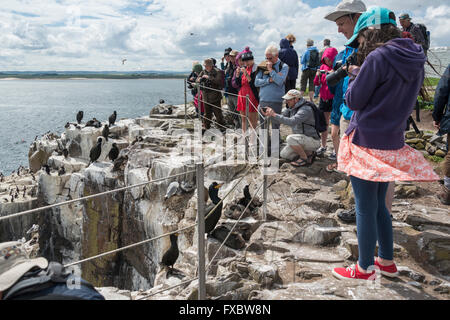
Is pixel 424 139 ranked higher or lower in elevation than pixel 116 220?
higher

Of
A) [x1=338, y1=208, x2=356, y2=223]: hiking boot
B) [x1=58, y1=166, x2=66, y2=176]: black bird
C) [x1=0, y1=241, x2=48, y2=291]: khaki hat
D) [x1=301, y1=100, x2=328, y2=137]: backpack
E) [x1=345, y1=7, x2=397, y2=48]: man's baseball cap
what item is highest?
[x1=345, y1=7, x2=397, y2=48]: man's baseball cap

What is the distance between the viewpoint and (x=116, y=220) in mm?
9273

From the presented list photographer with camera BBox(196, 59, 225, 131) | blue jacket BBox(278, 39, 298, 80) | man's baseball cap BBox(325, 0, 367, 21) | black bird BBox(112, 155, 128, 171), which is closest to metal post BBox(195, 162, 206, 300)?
man's baseball cap BBox(325, 0, 367, 21)

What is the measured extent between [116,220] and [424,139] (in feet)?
25.7

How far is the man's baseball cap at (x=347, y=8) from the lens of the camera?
324 cm

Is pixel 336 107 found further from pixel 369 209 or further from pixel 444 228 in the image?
pixel 369 209

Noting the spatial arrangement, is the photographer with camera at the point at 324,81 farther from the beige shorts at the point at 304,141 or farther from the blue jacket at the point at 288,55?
the blue jacket at the point at 288,55

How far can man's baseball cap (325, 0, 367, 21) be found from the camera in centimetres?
324

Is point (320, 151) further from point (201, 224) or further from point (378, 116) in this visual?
point (201, 224)

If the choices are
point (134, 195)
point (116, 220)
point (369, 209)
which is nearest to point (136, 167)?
point (134, 195)

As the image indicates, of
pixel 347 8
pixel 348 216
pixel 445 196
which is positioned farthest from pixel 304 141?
pixel 347 8

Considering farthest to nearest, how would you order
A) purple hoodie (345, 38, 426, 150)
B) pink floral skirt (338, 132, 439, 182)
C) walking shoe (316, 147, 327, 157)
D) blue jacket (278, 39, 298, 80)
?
blue jacket (278, 39, 298, 80) → walking shoe (316, 147, 327, 157) → pink floral skirt (338, 132, 439, 182) → purple hoodie (345, 38, 426, 150)

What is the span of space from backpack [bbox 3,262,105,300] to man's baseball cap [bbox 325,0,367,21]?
10.5ft

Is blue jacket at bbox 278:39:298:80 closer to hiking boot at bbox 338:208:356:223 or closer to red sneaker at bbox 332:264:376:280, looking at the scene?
hiking boot at bbox 338:208:356:223
